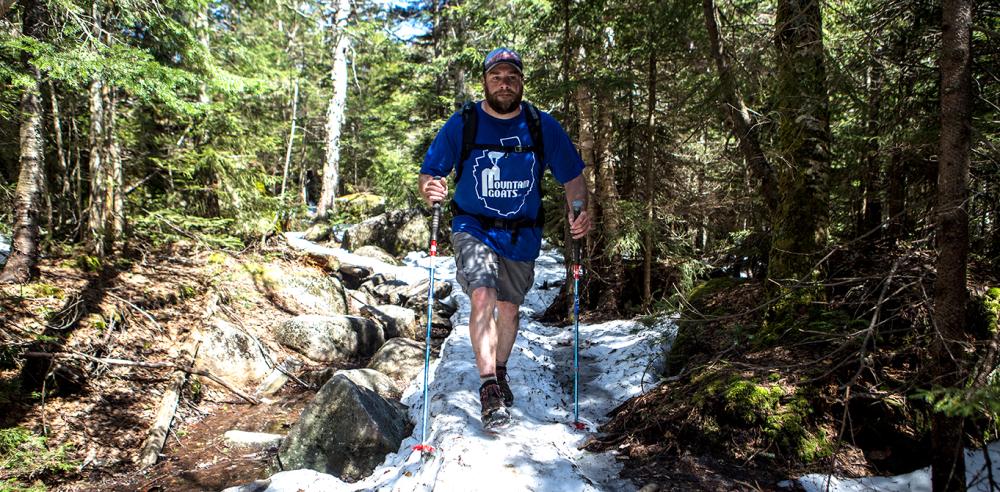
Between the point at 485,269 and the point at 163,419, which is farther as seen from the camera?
the point at 163,419

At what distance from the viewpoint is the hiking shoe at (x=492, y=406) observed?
3812 mm

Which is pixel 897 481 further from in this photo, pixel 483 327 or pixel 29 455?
pixel 29 455

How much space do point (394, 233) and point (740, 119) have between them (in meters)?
17.4

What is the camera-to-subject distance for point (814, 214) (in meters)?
4.60

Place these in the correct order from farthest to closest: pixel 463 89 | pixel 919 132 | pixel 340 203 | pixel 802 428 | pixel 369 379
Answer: pixel 340 203
pixel 463 89
pixel 369 379
pixel 919 132
pixel 802 428

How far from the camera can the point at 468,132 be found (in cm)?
410

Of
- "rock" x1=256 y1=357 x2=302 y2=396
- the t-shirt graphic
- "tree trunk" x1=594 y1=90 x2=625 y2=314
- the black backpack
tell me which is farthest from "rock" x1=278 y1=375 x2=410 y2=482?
"tree trunk" x1=594 y1=90 x2=625 y2=314

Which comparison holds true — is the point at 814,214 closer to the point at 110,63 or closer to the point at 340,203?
the point at 110,63

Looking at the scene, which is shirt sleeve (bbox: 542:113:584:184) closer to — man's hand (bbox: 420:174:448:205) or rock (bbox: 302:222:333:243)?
man's hand (bbox: 420:174:448:205)

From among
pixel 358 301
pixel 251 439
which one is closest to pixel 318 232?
pixel 358 301

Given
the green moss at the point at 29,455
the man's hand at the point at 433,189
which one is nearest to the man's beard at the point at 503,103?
the man's hand at the point at 433,189

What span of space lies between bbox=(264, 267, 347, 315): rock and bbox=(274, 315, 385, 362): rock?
131 cm

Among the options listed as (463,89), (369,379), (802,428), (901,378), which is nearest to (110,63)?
(369,379)

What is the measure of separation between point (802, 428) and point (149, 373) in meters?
7.14
